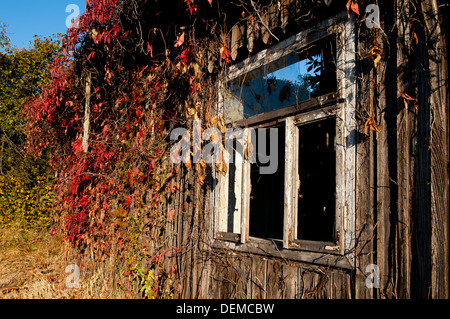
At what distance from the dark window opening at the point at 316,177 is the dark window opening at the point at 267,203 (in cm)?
33

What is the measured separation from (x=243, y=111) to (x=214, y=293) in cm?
178

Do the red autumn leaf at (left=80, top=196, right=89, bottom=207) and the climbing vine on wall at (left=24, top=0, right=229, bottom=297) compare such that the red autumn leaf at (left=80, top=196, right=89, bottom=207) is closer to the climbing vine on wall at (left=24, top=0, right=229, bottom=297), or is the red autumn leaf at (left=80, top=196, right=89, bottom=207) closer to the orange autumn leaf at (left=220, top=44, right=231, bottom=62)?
the climbing vine on wall at (left=24, top=0, right=229, bottom=297)

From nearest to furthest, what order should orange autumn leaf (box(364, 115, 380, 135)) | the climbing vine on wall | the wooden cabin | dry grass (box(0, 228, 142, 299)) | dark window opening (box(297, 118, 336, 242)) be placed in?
the wooden cabin, orange autumn leaf (box(364, 115, 380, 135)), the climbing vine on wall, dry grass (box(0, 228, 142, 299)), dark window opening (box(297, 118, 336, 242))

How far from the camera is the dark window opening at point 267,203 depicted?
18.3ft

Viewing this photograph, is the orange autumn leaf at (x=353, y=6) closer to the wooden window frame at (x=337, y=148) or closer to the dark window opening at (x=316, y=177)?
the wooden window frame at (x=337, y=148)

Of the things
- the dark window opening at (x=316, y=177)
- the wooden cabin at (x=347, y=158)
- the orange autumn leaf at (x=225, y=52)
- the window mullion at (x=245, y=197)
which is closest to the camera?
the wooden cabin at (x=347, y=158)

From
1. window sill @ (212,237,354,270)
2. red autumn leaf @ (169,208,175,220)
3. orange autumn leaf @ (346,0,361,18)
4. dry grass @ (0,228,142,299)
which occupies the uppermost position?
orange autumn leaf @ (346,0,361,18)

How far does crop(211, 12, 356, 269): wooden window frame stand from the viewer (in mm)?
2514

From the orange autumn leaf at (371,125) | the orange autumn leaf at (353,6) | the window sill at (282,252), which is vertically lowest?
the window sill at (282,252)

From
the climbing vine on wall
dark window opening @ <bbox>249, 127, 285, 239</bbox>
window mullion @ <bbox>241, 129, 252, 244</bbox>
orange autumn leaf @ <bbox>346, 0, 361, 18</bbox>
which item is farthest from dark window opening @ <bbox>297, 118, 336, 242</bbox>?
orange autumn leaf @ <bbox>346, 0, 361, 18</bbox>

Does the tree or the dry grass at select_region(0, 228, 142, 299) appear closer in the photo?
the dry grass at select_region(0, 228, 142, 299)

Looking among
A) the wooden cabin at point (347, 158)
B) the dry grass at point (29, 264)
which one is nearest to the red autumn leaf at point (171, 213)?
the wooden cabin at point (347, 158)

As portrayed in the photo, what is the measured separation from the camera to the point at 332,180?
18.4 ft
